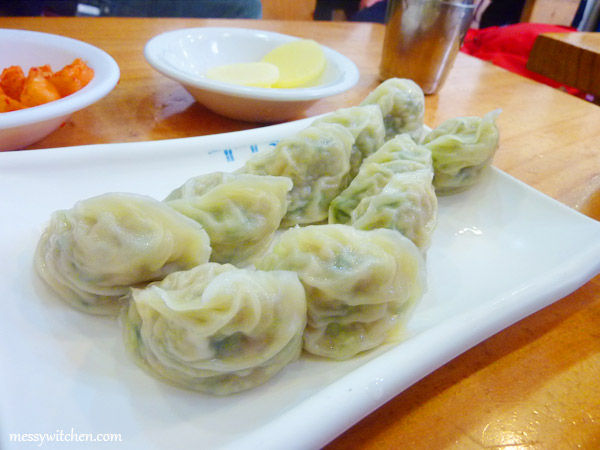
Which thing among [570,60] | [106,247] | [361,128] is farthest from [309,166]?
[570,60]

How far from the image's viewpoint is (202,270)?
1103 millimetres

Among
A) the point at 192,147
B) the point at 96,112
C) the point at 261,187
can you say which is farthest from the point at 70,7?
the point at 261,187

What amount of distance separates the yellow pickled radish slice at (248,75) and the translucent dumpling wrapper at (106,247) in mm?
1271

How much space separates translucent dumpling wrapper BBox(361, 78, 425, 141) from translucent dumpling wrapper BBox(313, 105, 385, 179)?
0.17 meters

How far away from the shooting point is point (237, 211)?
133 cm

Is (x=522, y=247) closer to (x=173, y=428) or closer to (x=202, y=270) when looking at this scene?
(x=202, y=270)

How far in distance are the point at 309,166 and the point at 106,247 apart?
81 centimetres

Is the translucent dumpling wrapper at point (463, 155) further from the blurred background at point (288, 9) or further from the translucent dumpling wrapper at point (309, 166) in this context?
the blurred background at point (288, 9)

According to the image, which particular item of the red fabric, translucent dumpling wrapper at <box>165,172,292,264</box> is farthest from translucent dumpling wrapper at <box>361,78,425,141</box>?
the red fabric

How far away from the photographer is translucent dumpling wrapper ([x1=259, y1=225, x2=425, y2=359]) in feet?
3.61

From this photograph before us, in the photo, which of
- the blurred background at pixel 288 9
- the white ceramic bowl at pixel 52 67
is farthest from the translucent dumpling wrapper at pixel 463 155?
the blurred background at pixel 288 9

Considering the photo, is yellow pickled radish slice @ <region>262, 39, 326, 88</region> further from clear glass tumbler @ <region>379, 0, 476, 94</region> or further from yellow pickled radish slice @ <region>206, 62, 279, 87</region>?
clear glass tumbler @ <region>379, 0, 476, 94</region>

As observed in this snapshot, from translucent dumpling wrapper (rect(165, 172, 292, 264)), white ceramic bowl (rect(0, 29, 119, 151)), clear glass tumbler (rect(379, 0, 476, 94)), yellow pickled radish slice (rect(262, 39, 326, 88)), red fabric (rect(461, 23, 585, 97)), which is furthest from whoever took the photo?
red fabric (rect(461, 23, 585, 97))

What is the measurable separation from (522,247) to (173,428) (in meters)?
1.30
